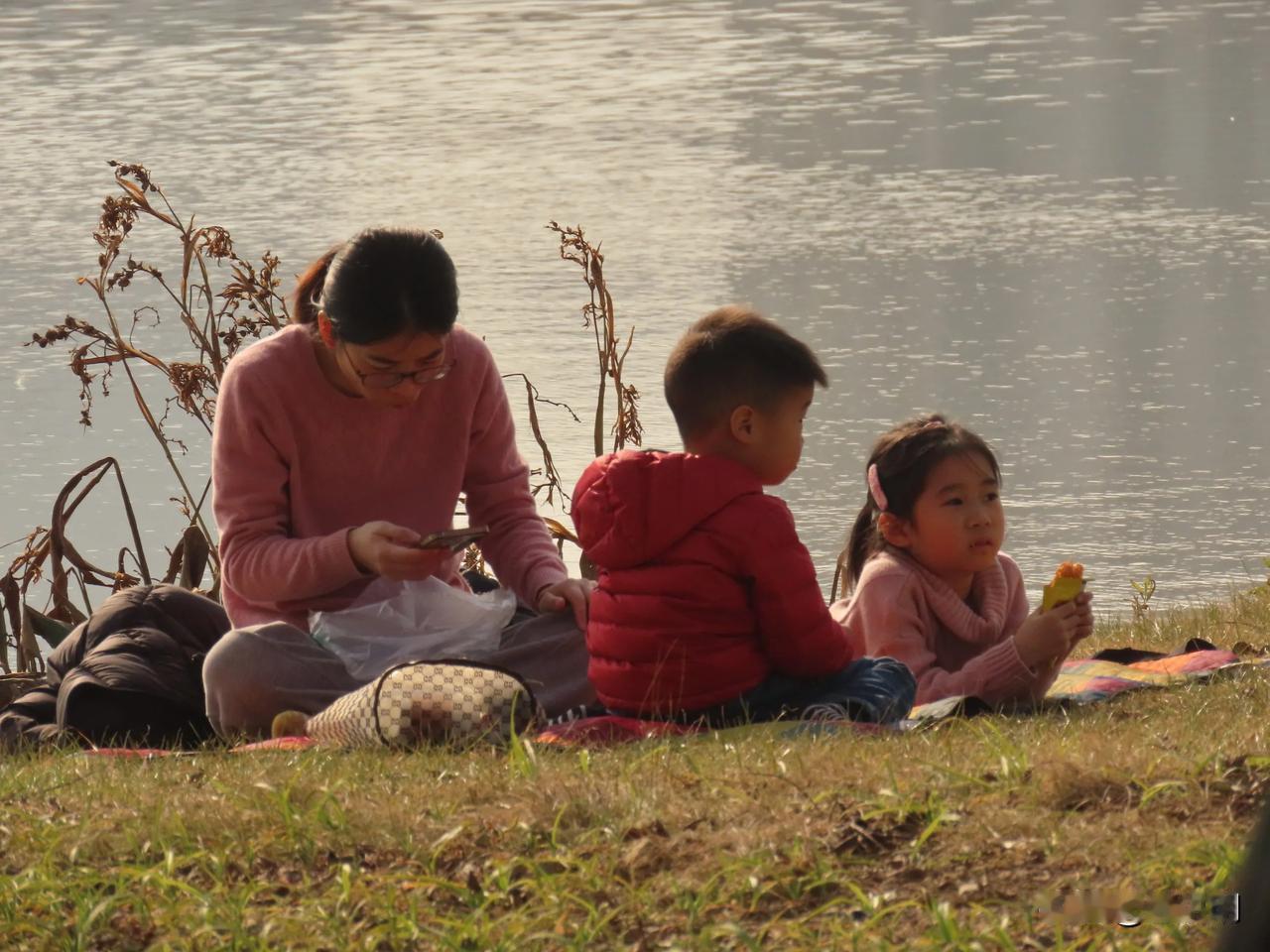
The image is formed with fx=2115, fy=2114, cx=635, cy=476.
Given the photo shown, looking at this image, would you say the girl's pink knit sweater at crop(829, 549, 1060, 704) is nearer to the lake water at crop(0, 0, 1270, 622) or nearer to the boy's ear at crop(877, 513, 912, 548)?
the boy's ear at crop(877, 513, 912, 548)

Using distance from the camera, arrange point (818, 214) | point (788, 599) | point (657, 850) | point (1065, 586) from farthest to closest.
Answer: point (818, 214)
point (1065, 586)
point (788, 599)
point (657, 850)

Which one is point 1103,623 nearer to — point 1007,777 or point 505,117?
point 1007,777

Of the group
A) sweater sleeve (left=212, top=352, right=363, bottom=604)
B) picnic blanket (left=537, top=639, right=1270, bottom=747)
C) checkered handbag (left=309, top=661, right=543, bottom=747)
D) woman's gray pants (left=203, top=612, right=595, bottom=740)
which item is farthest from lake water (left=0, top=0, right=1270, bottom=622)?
checkered handbag (left=309, top=661, right=543, bottom=747)

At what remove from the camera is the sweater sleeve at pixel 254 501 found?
14.0ft

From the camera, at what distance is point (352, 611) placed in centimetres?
433

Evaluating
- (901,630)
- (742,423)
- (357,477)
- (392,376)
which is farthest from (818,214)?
(742,423)

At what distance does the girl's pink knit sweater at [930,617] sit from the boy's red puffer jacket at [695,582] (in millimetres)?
502

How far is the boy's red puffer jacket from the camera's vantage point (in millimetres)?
3855

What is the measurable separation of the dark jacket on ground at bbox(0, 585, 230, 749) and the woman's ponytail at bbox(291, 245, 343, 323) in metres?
0.75

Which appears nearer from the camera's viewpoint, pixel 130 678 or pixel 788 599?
pixel 788 599

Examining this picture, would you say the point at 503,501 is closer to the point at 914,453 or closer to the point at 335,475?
the point at 335,475

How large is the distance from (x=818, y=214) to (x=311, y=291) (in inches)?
243

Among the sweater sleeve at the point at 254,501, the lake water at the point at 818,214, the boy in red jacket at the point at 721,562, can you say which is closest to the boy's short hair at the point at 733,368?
the boy in red jacket at the point at 721,562

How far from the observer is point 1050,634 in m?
4.07
